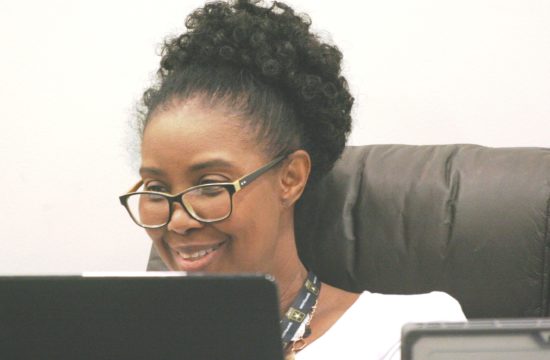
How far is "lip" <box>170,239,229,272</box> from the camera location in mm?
1085

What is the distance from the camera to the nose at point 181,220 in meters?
1.06

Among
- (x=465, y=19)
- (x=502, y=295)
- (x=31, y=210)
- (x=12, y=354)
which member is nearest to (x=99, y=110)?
(x=31, y=210)

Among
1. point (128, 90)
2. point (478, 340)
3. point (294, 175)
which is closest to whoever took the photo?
point (478, 340)

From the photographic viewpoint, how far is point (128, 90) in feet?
5.50

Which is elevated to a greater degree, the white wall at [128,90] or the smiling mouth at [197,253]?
the white wall at [128,90]

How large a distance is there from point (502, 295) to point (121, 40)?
0.94 meters

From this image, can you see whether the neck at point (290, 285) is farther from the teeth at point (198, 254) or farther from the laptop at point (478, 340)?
the laptop at point (478, 340)

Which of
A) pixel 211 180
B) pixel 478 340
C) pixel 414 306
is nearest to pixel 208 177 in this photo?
pixel 211 180

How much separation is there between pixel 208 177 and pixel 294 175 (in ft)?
0.50

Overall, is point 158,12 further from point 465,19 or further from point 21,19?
point 465,19

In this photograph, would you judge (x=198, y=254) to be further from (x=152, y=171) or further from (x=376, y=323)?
(x=376, y=323)

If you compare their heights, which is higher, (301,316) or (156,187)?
(156,187)

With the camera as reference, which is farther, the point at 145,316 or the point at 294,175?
the point at 294,175

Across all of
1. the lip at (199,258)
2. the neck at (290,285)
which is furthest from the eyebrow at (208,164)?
the neck at (290,285)
